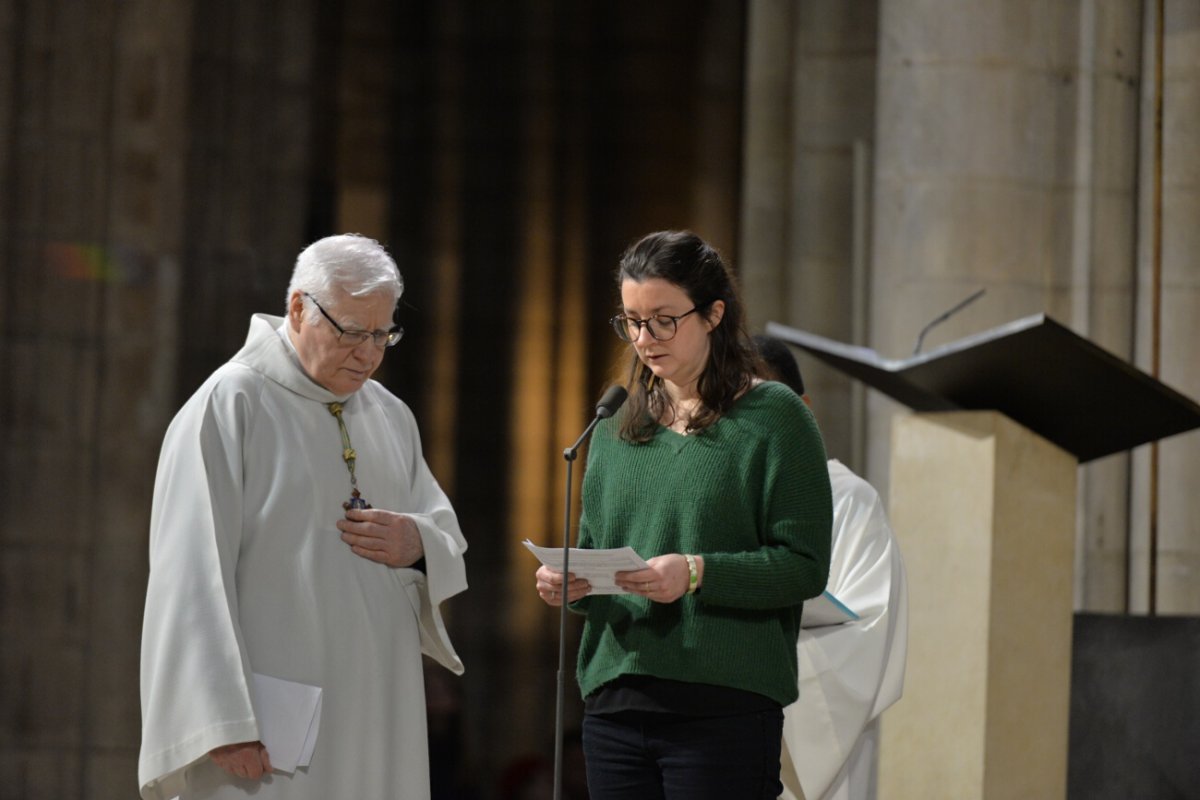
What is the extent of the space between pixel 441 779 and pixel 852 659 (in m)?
7.11

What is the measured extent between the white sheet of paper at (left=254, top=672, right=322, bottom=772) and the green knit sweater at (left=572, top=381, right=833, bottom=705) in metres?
0.68

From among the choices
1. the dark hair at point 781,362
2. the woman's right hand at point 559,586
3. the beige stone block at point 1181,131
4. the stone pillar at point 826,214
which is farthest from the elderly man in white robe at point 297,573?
the stone pillar at point 826,214

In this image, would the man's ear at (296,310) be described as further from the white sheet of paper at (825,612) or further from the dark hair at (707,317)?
the white sheet of paper at (825,612)

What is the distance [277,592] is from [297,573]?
6 centimetres

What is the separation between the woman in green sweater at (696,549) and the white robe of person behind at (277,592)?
68cm

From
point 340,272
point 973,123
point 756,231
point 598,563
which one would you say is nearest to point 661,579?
point 598,563

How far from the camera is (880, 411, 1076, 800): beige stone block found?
5219 millimetres

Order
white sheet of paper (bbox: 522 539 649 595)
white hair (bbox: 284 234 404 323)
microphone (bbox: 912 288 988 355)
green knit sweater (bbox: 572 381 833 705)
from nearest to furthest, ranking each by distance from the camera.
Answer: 1. white sheet of paper (bbox: 522 539 649 595)
2. green knit sweater (bbox: 572 381 833 705)
3. white hair (bbox: 284 234 404 323)
4. microphone (bbox: 912 288 988 355)

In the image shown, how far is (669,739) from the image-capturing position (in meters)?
3.14

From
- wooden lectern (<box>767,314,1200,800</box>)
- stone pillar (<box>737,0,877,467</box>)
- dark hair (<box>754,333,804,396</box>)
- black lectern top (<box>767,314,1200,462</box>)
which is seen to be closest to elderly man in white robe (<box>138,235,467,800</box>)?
dark hair (<box>754,333,804,396</box>)

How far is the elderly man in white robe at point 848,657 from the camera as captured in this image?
14.4 feet

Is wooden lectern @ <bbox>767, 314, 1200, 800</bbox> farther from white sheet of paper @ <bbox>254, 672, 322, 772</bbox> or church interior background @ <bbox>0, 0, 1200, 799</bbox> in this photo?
white sheet of paper @ <bbox>254, 672, 322, 772</bbox>

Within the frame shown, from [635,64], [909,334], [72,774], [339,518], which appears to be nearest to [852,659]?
→ [339,518]

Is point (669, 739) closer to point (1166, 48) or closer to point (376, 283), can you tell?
point (376, 283)
